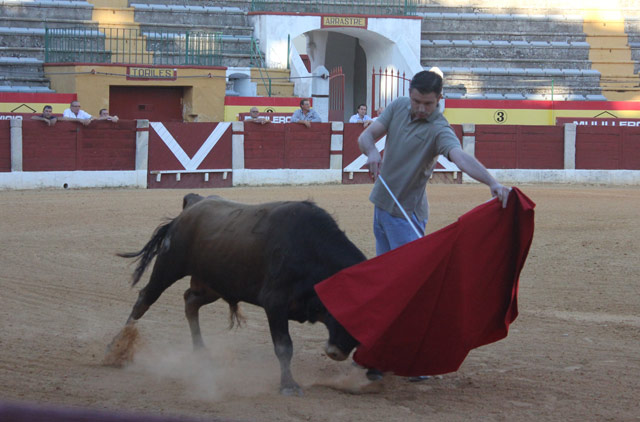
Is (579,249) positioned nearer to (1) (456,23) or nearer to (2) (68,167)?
(2) (68,167)

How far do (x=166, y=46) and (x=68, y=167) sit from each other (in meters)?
6.52

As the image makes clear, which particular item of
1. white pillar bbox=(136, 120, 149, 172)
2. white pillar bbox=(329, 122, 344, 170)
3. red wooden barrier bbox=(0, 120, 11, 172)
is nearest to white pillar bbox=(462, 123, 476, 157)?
white pillar bbox=(329, 122, 344, 170)

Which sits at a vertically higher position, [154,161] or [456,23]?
[456,23]

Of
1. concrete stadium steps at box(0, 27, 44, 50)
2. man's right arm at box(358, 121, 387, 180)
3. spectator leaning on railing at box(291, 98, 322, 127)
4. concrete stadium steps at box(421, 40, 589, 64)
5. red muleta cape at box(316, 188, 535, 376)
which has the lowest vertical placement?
red muleta cape at box(316, 188, 535, 376)

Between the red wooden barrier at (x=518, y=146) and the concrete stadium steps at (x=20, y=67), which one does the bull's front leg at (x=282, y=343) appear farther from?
the concrete stadium steps at (x=20, y=67)

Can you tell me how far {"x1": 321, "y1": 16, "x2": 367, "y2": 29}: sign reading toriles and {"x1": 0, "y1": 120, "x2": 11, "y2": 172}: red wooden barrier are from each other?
10.4 m

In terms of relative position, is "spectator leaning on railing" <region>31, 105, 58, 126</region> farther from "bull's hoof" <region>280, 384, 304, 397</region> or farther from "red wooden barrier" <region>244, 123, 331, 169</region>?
"bull's hoof" <region>280, 384, 304, 397</region>

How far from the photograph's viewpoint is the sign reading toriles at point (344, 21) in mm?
22562

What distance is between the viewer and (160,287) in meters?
4.96

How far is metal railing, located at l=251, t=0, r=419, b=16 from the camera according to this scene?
2283 centimetres

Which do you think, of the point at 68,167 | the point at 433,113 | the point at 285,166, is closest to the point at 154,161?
the point at 68,167

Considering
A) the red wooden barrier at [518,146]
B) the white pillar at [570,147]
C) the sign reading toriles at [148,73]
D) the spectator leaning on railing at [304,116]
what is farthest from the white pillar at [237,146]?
the white pillar at [570,147]

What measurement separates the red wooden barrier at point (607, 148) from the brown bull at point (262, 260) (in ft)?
47.4

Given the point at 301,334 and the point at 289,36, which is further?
the point at 289,36
